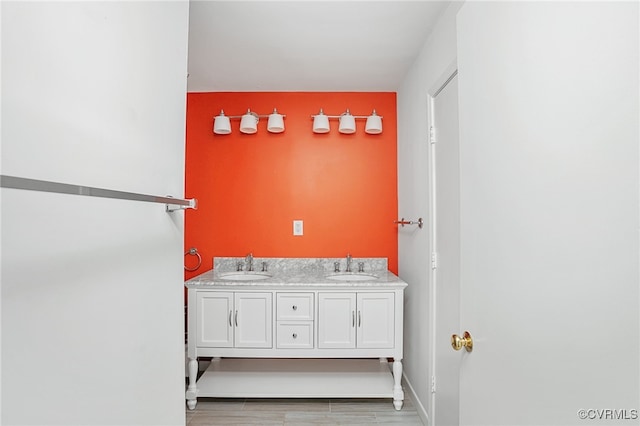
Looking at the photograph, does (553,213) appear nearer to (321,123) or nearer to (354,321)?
(354,321)

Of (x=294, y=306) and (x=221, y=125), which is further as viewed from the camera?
(x=221, y=125)

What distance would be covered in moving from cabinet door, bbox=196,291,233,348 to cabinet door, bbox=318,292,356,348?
0.60 meters

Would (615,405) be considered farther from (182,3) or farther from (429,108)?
(429,108)

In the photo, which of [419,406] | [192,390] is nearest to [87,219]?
[192,390]

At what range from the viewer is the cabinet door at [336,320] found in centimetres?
235

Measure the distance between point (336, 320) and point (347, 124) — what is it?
1.55 meters

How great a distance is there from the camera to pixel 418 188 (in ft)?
7.91

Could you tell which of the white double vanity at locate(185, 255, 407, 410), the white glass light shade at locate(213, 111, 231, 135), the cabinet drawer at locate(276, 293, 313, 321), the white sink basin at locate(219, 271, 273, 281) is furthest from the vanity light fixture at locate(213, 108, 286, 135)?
the cabinet drawer at locate(276, 293, 313, 321)

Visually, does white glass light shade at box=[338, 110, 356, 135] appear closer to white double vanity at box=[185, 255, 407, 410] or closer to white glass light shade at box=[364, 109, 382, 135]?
white glass light shade at box=[364, 109, 382, 135]

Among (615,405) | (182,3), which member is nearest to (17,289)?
(615,405)

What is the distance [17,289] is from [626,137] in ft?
3.26

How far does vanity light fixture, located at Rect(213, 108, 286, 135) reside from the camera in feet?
9.45

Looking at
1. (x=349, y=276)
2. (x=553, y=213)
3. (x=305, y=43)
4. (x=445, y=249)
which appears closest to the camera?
(x=553, y=213)

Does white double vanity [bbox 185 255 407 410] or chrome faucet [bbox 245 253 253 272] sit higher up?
chrome faucet [bbox 245 253 253 272]
